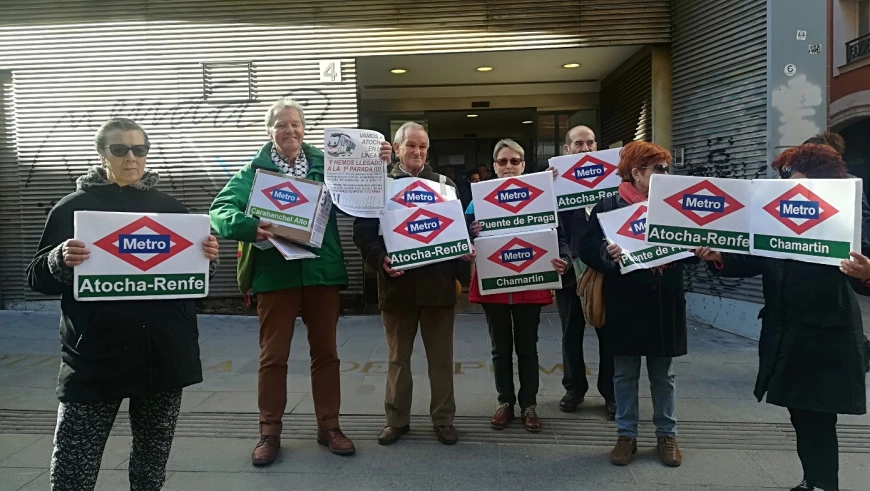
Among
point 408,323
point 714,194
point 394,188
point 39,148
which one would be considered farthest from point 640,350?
point 39,148

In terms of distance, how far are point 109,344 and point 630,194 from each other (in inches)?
115

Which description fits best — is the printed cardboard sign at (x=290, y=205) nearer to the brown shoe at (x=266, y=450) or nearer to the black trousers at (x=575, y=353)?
the brown shoe at (x=266, y=450)

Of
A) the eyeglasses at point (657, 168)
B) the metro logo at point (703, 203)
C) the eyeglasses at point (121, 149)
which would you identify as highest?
the eyeglasses at point (121, 149)

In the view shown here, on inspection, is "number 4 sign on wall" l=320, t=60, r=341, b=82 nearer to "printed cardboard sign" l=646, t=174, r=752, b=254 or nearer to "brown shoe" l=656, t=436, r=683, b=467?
"printed cardboard sign" l=646, t=174, r=752, b=254

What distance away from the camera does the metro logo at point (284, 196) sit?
3691 mm

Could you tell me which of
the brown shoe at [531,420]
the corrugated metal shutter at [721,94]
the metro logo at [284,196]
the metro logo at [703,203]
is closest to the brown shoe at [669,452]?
the brown shoe at [531,420]

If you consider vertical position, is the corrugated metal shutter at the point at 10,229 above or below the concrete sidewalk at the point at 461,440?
above

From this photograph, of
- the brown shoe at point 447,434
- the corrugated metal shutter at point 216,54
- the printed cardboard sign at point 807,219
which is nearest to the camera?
the printed cardboard sign at point 807,219

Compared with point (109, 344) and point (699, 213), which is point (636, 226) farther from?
point (109, 344)

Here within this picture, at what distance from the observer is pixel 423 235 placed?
3.97 metres

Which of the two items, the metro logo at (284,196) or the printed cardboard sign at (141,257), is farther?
the metro logo at (284,196)

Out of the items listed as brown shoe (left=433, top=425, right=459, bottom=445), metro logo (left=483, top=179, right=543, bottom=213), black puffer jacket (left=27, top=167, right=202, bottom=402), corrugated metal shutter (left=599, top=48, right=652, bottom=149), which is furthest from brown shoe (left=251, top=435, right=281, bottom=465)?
corrugated metal shutter (left=599, top=48, right=652, bottom=149)

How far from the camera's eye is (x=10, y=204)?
367 inches

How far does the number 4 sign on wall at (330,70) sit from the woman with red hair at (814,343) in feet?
21.3
